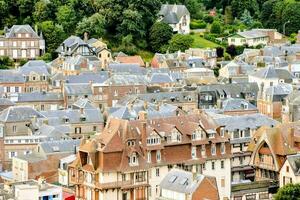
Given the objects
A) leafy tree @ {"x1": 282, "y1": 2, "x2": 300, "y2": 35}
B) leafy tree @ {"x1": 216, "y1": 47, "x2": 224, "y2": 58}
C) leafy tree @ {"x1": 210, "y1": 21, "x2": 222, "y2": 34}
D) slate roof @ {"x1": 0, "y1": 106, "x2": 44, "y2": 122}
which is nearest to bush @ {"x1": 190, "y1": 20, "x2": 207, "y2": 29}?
leafy tree @ {"x1": 210, "y1": 21, "x2": 222, "y2": 34}

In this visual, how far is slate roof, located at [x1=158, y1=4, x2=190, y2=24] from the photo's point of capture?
14338cm

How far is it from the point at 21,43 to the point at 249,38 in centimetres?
3425

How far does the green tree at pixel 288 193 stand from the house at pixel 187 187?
4.68 m

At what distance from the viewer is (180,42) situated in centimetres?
13512

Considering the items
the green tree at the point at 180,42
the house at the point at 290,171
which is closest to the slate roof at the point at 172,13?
the green tree at the point at 180,42

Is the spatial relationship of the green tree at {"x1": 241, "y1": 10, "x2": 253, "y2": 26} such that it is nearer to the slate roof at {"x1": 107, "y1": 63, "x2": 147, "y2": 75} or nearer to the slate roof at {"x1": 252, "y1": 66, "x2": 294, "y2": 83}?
the slate roof at {"x1": 107, "y1": 63, "x2": 147, "y2": 75}

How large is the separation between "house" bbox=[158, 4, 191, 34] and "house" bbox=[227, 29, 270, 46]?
640cm

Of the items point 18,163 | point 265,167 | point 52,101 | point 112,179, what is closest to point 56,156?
point 18,163

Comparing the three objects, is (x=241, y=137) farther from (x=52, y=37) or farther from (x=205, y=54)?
(x=52, y=37)

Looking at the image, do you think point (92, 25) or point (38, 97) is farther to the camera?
point (92, 25)

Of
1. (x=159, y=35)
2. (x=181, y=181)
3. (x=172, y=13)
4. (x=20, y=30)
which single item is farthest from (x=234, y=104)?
(x=172, y=13)

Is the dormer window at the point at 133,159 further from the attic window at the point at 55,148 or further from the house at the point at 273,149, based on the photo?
the house at the point at 273,149

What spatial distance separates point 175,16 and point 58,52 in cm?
2301

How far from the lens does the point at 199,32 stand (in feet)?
485
